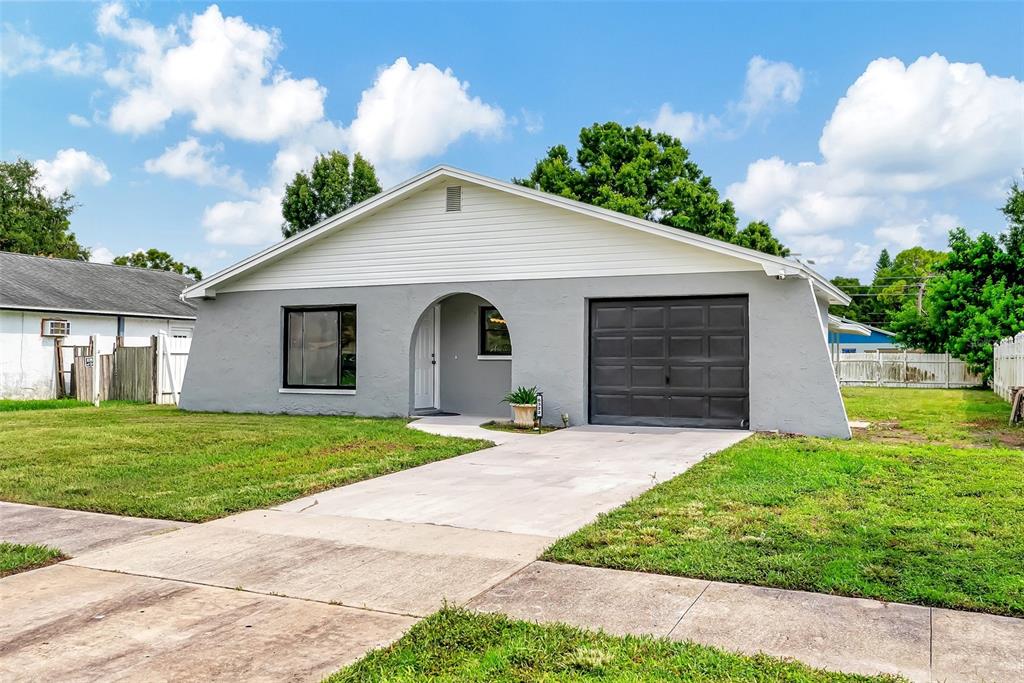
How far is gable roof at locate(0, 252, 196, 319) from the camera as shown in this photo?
893 inches

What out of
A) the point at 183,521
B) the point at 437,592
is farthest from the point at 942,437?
the point at 183,521

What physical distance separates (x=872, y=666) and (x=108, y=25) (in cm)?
2246

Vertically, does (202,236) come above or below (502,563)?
above

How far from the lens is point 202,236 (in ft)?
114

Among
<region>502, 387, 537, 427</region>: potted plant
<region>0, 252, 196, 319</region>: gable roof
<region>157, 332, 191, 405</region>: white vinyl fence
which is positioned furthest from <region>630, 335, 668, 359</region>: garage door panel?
<region>0, 252, 196, 319</region>: gable roof

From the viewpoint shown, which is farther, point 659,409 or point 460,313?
point 460,313

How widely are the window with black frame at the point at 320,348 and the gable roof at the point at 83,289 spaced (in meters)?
6.62

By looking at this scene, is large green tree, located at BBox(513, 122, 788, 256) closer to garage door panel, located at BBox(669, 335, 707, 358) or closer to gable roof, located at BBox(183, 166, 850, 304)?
gable roof, located at BBox(183, 166, 850, 304)

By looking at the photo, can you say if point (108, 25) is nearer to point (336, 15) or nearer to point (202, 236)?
point (336, 15)

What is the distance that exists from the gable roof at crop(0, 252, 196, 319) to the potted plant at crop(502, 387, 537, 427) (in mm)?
12091

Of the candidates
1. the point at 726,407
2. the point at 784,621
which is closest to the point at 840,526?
the point at 784,621

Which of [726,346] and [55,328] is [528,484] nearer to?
[726,346]

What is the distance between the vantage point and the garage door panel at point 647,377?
13125mm

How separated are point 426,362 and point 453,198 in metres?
3.61
